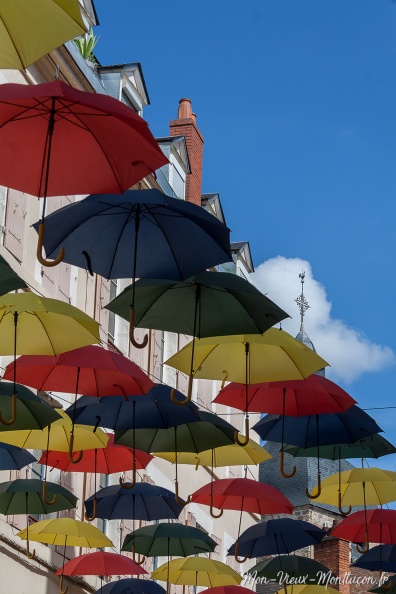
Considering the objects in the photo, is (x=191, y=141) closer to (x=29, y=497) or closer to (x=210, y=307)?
(x=29, y=497)

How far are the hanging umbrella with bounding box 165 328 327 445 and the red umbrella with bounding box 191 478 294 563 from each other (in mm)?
3718

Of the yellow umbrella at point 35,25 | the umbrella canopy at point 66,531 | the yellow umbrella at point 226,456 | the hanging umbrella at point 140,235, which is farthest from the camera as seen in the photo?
the yellow umbrella at point 226,456

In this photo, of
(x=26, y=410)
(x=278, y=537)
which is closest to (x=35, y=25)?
(x=26, y=410)

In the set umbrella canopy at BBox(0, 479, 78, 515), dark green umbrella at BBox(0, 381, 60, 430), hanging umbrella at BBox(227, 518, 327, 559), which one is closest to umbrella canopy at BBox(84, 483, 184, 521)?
umbrella canopy at BBox(0, 479, 78, 515)

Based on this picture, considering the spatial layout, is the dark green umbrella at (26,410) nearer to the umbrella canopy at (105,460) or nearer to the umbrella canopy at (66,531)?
the umbrella canopy at (105,460)

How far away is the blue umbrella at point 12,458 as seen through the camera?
49.1ft

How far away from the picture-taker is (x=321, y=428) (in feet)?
48.8

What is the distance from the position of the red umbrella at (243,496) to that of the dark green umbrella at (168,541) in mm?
392

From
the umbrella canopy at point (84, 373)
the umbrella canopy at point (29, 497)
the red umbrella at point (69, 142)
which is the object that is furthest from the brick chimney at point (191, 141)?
the red umbrella at point (69, 142)

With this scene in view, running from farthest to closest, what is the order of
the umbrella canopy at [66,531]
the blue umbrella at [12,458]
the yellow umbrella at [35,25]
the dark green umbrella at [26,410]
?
the umbrella canopy at [66,531] < the blue umbrella at [12,458] < the dark green umbrella at [26,410] < the yellow umbrella at [35,25]

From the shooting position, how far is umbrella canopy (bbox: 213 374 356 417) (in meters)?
13.2

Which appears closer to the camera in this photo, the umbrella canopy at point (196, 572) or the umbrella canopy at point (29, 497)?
the umbrella canopy at point (29, 497)

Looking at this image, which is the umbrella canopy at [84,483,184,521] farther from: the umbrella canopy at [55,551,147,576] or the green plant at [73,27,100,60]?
the green plant at [73,27,100,60]

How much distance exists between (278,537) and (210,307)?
843cm
